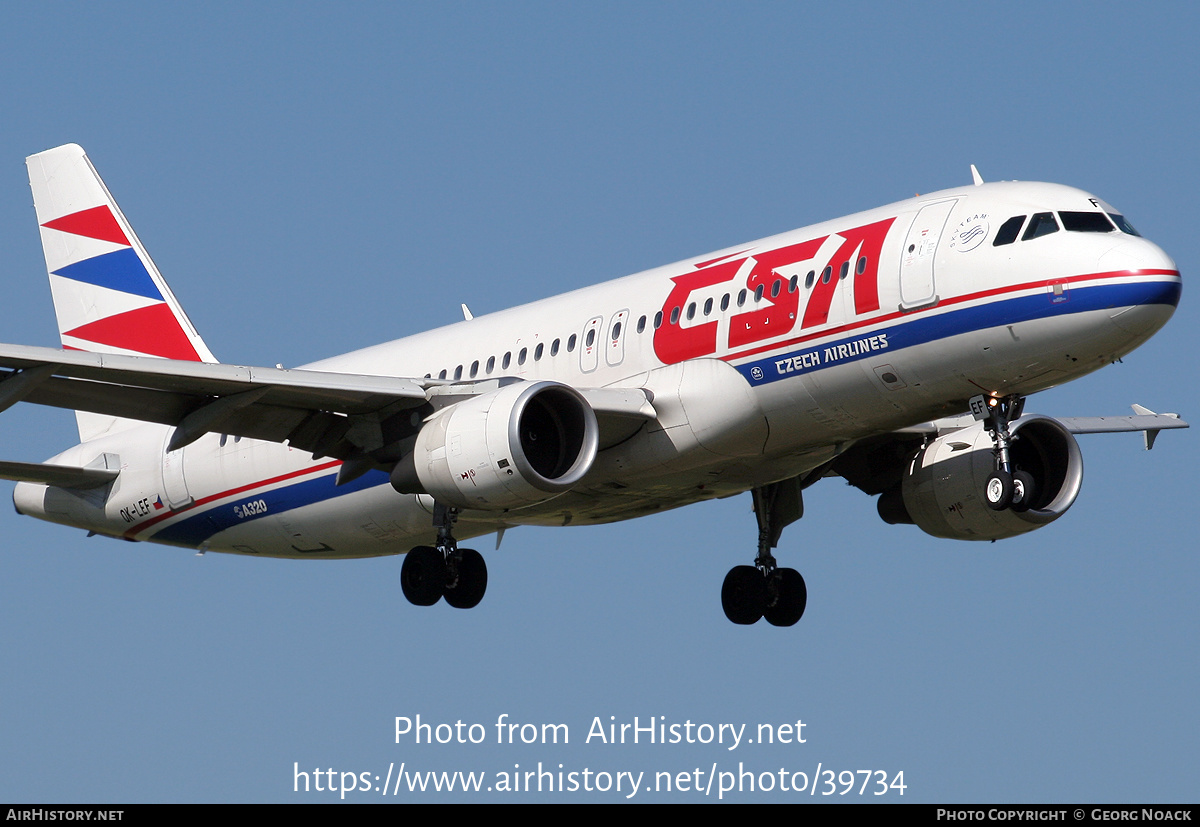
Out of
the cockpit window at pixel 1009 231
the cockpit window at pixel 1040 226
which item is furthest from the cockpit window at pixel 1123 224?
the cockpit window at pixel 1009 231

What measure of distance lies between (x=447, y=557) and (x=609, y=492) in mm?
3258

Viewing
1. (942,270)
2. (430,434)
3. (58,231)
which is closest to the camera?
(942,270)

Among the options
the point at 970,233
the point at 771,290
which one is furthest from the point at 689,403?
the point at 970,233

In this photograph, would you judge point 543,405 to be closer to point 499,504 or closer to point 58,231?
point 499,504

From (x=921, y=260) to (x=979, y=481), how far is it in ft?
23.3

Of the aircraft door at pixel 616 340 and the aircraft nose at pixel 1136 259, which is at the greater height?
the aircraft door at pixel 616 340

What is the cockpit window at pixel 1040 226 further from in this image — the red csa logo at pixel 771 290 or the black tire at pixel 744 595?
the black tire at pixel 744 595

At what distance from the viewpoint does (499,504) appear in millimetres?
28703

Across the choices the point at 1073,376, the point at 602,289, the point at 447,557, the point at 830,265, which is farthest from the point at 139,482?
the point at 1073,376

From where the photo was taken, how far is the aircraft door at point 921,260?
1084 inches

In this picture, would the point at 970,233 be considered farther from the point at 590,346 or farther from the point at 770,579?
the point at 770,579

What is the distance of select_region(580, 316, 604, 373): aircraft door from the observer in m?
31.3

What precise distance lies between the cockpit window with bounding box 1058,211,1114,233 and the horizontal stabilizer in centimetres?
1921

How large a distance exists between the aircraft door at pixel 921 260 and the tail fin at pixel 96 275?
17.8 m
